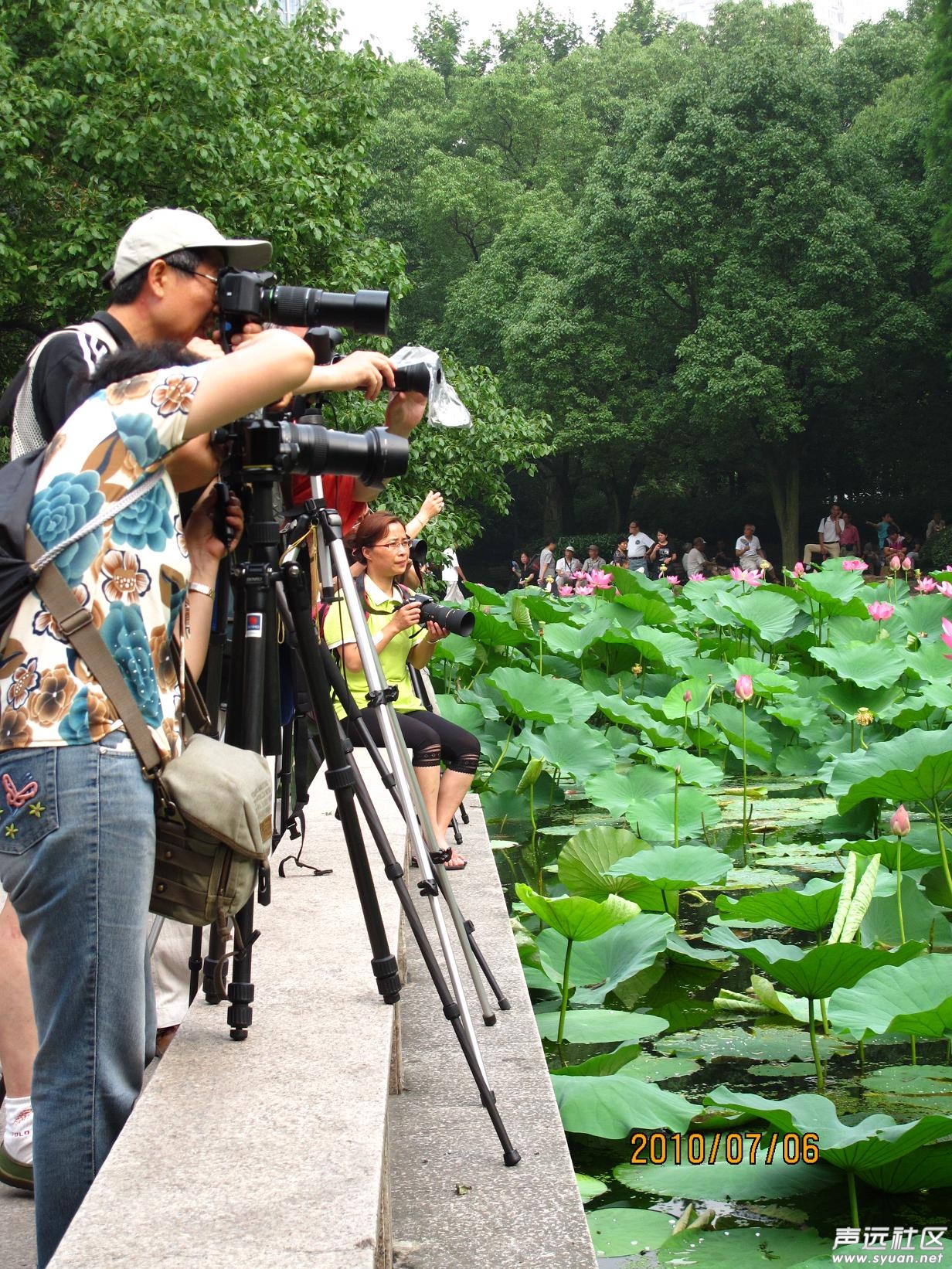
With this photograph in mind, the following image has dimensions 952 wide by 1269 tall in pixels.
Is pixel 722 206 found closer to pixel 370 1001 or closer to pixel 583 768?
pixel 583 768

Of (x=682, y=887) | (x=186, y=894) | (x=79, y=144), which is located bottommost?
(x=682, y=887)

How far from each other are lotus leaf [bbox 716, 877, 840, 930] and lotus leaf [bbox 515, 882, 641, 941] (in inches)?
8.9

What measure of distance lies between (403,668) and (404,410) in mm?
2018

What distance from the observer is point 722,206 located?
24.0m

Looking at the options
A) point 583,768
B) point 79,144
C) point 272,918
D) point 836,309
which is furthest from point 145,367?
point 836,309

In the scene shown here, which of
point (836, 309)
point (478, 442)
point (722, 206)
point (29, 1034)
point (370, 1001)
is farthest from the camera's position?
point (722, 206)

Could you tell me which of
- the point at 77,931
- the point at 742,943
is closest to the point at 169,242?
the point at 77,931

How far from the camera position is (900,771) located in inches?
130

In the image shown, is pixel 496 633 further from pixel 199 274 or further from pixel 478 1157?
pixel 199 274

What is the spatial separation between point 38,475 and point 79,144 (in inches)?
370

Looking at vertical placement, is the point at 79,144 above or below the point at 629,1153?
above

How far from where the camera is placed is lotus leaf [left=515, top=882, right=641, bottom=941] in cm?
278

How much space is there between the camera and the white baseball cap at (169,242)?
1859mm
